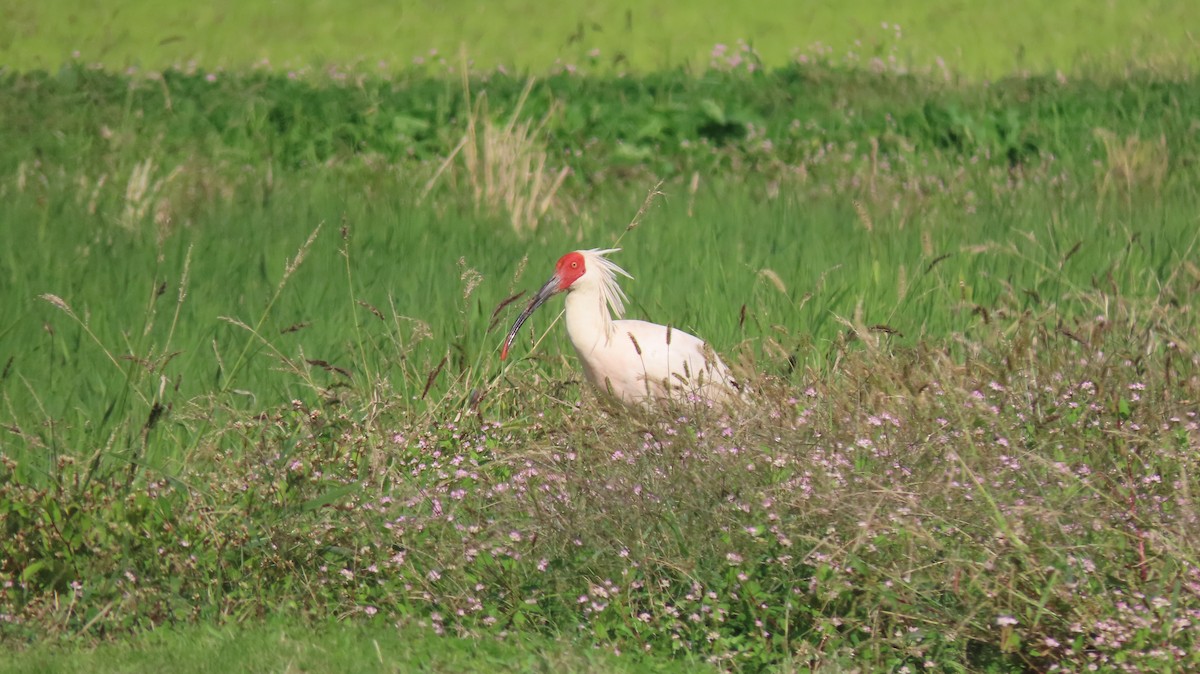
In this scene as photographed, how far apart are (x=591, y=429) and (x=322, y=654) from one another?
1545 mm

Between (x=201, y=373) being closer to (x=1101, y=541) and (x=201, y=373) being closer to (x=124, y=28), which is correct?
(x=1101, y=541)

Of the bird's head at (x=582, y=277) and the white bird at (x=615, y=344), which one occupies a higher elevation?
the bird's head at (x=582, y=277)

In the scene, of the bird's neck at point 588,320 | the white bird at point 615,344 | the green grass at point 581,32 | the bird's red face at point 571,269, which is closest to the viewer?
the white bird at point 615,344

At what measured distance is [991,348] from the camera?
5625mm

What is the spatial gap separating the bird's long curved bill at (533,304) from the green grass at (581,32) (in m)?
9.00

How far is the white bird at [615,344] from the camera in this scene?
5.71 metres

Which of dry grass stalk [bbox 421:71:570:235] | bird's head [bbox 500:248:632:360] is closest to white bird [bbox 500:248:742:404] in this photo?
bird's head [bbox 500:248:632:360]

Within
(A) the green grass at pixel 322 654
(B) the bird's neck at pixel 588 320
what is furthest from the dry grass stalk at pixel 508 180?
(A) the green grass at pixel 322 654

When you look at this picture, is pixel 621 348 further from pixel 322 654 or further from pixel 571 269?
pixel 322 654

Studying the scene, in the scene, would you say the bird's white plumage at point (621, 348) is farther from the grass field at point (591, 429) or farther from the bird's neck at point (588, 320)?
the grass field at point (591, 429)

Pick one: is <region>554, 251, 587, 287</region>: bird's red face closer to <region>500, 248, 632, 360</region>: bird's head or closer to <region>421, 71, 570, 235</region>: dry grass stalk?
<region>500, 248, 632, 360</region>: bird's head

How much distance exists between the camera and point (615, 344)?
580cm

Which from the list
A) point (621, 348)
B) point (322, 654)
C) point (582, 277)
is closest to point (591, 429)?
point (621, 348)

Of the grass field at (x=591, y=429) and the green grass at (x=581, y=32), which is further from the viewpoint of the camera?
the green grass at (x=581, y=32)
